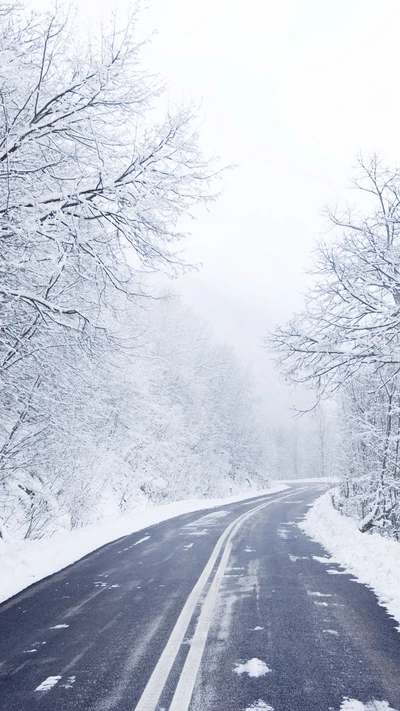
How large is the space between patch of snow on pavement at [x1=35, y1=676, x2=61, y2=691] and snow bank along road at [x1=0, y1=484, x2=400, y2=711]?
18 mm

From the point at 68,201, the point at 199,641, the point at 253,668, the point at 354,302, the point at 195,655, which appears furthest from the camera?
the point at 354,302

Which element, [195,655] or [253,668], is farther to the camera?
[195,655]

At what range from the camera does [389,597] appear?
6480mm

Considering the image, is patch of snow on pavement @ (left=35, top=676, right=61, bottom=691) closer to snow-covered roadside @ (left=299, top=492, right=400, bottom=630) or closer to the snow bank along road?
the snow bank along road

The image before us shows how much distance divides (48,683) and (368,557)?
23.5 feet

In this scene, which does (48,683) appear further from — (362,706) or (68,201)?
(68,201)

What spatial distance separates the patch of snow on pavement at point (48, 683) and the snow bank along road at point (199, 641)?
0.06 feet

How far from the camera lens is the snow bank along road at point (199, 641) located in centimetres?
356

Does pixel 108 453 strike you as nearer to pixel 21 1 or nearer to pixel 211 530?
pixel 211 530

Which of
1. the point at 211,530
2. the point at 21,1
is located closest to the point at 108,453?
the point at 211,530

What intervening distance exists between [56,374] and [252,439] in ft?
137

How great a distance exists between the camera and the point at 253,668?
406cm

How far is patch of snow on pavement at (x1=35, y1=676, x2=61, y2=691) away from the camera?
3748mm

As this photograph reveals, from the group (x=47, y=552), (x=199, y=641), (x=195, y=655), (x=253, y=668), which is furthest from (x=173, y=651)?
(x=47, y=552)
